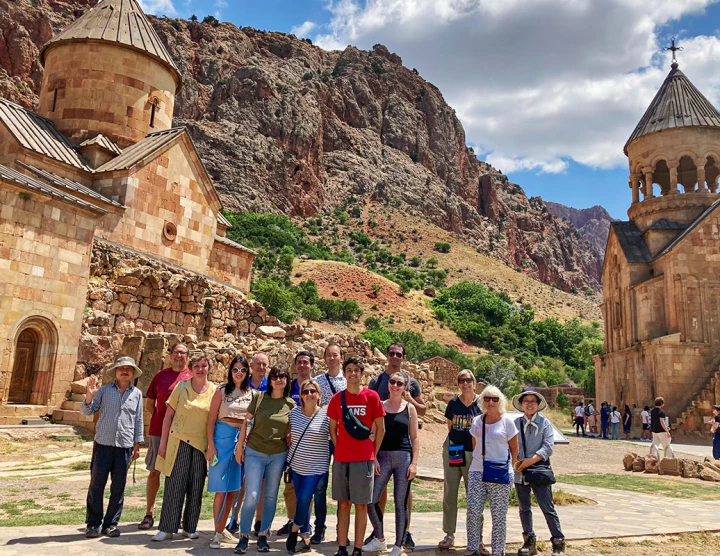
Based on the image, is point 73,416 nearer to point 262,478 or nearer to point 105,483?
point 105,483

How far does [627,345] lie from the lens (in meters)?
22.9

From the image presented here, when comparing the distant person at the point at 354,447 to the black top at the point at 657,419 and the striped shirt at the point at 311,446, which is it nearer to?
the striped shirt at the point at 311,446

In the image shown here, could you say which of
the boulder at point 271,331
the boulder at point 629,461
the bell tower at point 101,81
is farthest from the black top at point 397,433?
the bell tower at point 101,81

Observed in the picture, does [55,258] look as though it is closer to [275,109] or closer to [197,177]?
[197,177]

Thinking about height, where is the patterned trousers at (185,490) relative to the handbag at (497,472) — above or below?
below

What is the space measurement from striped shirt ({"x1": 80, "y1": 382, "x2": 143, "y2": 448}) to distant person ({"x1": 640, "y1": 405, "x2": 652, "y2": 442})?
16927 millimetres

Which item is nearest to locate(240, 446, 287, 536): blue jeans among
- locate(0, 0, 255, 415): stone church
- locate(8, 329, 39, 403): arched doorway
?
locate(0, 0, 255, 415): stone church

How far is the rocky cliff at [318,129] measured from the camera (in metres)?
69.8

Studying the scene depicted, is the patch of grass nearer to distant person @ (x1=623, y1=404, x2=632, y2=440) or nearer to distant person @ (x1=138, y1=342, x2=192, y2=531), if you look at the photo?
distant person @ (x1=138, y1=342, x2=192, y2=531)

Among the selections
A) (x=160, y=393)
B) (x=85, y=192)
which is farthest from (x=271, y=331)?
(x=160, y=393)

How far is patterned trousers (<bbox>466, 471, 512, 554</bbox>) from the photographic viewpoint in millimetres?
4492

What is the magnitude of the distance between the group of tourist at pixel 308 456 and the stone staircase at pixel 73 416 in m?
5.76

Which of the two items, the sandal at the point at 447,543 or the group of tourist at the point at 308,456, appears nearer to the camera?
the group of tourist at the point at 308,456

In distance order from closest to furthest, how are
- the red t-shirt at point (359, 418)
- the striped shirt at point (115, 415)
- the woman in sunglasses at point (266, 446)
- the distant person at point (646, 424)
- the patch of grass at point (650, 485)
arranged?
the red t-shirt at point (359, 418)
the woman in sunglasses at point (266, 446)
the striped shirt at point (115, 415)
the patch of grass at point (650, 485)
the distant person at point (646, 424)
